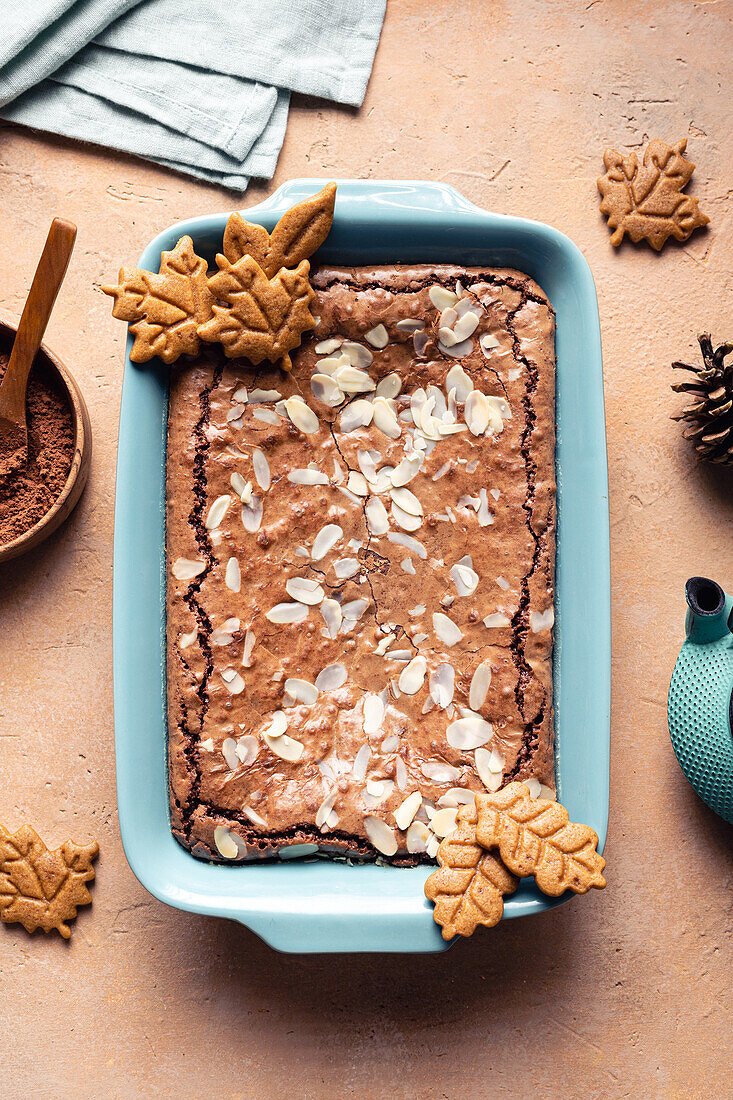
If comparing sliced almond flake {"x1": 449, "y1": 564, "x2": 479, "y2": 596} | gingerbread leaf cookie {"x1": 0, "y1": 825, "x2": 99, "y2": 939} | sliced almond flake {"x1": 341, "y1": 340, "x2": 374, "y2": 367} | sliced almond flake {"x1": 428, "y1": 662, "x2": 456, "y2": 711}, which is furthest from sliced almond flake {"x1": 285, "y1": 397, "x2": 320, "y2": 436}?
gingerbread leaf cookie {"x1": 0, "y1": 825, "x2": 99, "y2": 939}

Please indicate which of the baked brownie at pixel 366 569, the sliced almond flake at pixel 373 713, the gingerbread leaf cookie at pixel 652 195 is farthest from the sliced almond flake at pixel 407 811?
the gingerbread leaf cookie at pixel 652 195

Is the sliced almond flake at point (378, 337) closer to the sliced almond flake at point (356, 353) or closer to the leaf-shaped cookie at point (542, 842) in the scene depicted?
the sliced almond flake at point (356, 353)

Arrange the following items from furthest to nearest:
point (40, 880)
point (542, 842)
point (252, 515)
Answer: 1. point (40, 880)
2. point (252, 515)
3. point (542, 842)

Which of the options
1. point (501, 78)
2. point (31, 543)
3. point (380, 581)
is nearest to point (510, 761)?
point (380, 581)

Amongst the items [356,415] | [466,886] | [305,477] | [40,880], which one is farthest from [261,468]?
[40,880]

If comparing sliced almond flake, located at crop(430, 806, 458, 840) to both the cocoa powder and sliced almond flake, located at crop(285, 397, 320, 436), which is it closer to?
sliced almond flake, located at crop(285, 397, 320, 436)

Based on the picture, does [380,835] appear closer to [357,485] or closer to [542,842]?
[542,842]
